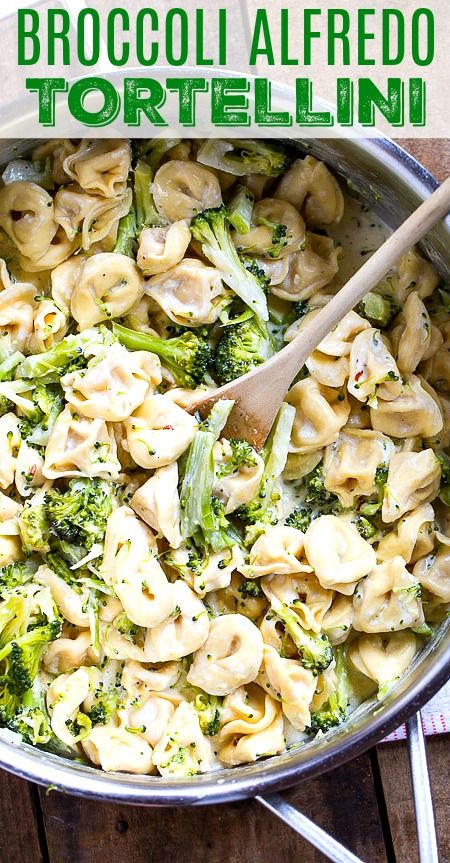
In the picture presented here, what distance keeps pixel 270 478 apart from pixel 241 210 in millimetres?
777

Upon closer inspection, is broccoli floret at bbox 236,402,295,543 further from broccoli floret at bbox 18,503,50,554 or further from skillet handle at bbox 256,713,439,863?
skillet handle at bbox 256,713,439,863

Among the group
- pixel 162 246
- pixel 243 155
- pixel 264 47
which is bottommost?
pixel 162 246

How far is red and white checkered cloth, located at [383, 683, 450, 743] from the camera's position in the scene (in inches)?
107

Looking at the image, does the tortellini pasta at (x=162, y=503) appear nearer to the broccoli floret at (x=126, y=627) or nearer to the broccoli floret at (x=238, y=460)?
the broccoli floret at (x=238, y=460)

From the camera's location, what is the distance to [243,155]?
8.27 feet

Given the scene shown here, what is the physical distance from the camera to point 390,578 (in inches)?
98.5

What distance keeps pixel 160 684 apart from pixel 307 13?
2122mm

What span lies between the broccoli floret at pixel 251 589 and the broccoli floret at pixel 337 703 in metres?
0.29

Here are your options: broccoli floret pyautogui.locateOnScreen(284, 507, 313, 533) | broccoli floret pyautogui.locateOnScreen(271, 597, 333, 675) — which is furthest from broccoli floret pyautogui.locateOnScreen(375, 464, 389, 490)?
broccoli floret pyautogui.locateOnScreen(271, 597, 333, 675)

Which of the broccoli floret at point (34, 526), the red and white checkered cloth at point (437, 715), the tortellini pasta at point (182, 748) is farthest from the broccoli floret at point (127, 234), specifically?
the red and white checkered cloth at point (437, 715)

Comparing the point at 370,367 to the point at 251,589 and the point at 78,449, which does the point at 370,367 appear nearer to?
the point at 251,589

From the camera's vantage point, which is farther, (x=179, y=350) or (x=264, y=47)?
(x=264, y=47)

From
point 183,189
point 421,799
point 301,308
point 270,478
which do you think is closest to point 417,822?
point 421,799

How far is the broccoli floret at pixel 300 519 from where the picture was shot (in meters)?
2.61
